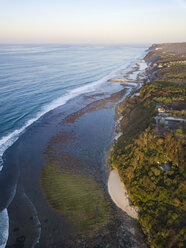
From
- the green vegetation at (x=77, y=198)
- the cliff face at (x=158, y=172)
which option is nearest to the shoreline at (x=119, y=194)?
the cliff face at (x=158, y=172)

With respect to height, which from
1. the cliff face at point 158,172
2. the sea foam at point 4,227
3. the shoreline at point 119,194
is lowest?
the sea foam at point 4,227

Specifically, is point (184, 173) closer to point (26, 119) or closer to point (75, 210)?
point (75, 210)

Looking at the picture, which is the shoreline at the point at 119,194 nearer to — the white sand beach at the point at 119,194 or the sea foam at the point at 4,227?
the white sand beach at the point at 119,194

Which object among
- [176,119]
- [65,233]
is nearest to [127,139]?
[176,119]

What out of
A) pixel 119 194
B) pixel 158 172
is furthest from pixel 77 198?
pixel 158 172

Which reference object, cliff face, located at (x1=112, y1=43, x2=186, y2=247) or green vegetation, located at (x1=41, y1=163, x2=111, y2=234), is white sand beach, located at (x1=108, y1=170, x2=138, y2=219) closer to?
cliff face, located at (x1=112, y1=43, x2=186, y2=247)

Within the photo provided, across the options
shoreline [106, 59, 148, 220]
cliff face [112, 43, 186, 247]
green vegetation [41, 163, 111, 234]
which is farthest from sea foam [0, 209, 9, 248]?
cliff face [112, 43, 186, 247]
